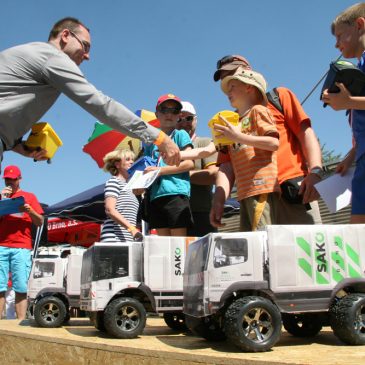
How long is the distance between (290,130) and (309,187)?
416 mm

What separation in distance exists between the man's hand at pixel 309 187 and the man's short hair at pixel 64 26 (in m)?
1.58

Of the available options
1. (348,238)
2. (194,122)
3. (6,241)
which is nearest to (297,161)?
(348,238)

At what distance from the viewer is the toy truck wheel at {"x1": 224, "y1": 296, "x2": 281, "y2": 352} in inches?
74.2

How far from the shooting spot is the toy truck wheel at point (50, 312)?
4.02 meters

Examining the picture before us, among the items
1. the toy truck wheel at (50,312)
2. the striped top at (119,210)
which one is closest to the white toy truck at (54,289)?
the toy truck wheel at (50,312)

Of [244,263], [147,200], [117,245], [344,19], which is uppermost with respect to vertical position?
[344,19]

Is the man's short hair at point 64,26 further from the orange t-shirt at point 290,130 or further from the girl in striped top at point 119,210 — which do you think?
the girl in striped top at point 119,210

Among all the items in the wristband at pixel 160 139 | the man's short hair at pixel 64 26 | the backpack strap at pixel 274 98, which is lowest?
the wristband at pixel 160 139

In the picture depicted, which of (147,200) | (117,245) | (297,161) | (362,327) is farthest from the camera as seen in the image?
(147,200)

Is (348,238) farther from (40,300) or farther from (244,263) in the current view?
(40,300)

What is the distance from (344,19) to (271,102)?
22.9 inches

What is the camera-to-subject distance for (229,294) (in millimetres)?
2014

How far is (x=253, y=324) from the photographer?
1930mm

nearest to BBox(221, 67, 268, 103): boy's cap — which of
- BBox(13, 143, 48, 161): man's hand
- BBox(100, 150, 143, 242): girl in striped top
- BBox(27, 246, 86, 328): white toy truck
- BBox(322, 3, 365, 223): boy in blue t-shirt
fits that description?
BBox(322, 3, 365, 223): boy in blue t-shirt
